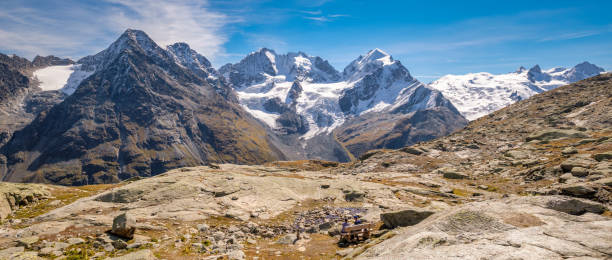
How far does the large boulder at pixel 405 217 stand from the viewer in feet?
84.7

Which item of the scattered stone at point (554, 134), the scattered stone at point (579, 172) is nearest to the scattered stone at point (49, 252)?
the scattered stone at point (579, 172)

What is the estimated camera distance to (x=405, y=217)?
26.6 metres

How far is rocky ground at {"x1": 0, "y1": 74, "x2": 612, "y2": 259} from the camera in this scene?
48.9 feet

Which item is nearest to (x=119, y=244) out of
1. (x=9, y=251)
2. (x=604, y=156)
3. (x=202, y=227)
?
(x=9, y=251)

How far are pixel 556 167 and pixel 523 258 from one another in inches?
2107

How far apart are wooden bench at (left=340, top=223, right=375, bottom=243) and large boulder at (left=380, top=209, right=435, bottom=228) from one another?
3045 millimetres

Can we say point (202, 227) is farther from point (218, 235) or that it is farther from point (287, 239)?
point (287, 239)

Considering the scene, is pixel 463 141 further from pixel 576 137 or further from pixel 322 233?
pixel 322 233

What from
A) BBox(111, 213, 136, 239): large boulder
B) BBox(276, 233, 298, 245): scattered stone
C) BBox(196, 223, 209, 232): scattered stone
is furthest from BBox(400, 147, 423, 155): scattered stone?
BBox(111, 213, 136, 239): large boulder

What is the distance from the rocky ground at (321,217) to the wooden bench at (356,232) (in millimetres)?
1378

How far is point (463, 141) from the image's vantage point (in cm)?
10750

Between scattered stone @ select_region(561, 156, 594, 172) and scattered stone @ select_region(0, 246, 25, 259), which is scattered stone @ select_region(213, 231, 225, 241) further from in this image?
scattered stone @ select_region(561, 156, 594, 172)

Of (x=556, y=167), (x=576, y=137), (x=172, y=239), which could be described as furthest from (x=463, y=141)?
(x=172, y=239)

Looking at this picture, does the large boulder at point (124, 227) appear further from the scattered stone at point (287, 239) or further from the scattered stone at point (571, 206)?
the scattered stone at point (571, 206)
